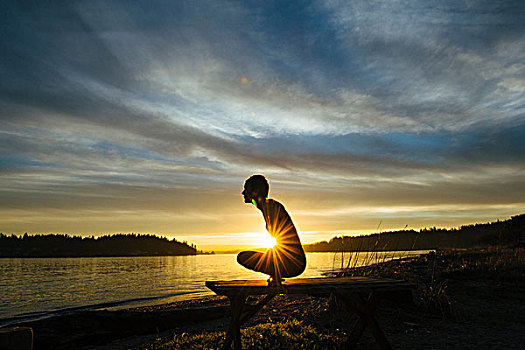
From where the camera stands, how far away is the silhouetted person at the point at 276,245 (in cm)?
505

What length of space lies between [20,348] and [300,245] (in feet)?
11.8

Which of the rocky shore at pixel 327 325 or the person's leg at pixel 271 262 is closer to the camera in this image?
the person's leg at pixel 271 262

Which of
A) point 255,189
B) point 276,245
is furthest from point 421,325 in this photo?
point 255,189

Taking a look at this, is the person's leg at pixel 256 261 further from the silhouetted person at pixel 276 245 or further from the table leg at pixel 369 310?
the table leg at pixel 369 310

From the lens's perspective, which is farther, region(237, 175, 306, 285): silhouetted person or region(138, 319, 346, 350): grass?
region(138, 319, 346, 350): grass

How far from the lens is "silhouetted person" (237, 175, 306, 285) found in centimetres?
505

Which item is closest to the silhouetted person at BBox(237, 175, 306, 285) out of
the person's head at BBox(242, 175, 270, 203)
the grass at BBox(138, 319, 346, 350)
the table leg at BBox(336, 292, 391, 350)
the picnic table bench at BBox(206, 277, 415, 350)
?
the person's head at BBox(242, 175, 270, 203)

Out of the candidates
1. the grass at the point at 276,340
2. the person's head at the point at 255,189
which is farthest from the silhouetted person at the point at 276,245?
the grass at the point at 276,340

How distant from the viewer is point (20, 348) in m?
3.09

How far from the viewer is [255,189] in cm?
504

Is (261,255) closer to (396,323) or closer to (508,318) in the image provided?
(396,323)

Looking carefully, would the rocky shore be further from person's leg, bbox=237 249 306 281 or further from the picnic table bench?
person's leg, bbox=237 249 306 281

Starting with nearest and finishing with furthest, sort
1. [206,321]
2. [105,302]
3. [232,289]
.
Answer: [232,289]
[206,321]
[105,302]

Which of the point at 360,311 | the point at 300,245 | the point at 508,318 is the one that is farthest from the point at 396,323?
the point at 300,245
